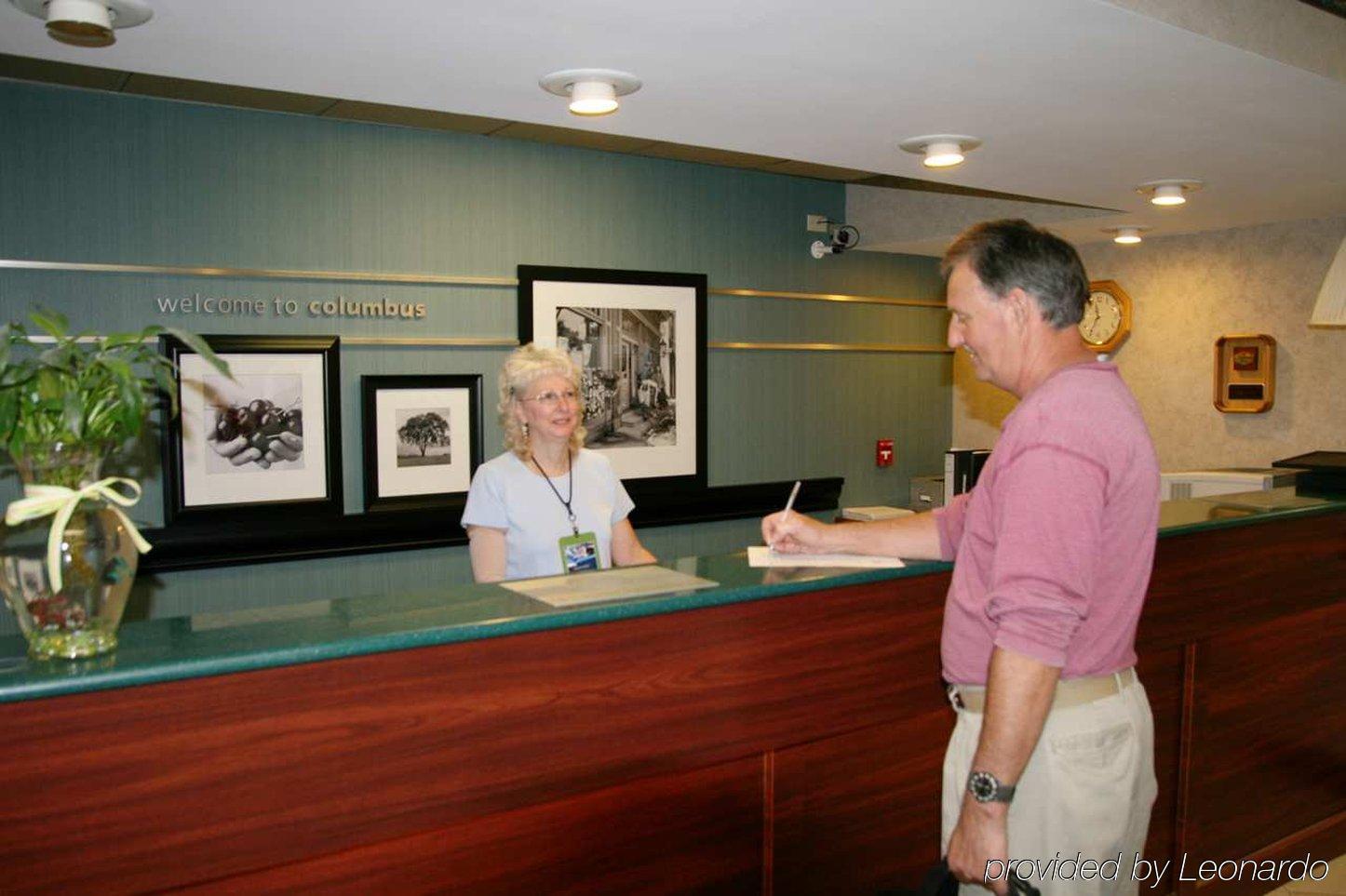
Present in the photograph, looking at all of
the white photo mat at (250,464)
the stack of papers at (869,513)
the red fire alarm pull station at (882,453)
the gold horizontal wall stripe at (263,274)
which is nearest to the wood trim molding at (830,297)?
the red fire alarm pull station at (882,453)

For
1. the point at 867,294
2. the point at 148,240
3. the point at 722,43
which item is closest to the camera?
the point at 722,43

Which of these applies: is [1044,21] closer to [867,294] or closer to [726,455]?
[726,455]

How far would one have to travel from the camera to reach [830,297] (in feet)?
18.5

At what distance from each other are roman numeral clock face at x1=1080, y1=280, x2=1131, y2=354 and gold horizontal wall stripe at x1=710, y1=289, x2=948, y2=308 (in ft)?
2.81

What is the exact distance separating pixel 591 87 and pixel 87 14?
1.08 metres

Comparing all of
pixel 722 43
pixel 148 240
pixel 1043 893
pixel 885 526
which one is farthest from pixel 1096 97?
pixel 148 240

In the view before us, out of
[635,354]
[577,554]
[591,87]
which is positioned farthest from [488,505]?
[635,354]

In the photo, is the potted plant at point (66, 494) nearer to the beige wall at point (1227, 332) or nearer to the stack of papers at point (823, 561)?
the stack of papers at point (823, 561)

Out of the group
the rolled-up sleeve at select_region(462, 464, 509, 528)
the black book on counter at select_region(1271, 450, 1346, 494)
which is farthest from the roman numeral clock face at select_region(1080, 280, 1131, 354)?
the rolled-up sleeve at select_region(462, 464, 509, 528)

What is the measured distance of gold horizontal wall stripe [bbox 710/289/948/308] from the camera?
5.29 meters

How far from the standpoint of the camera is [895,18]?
2.16 m

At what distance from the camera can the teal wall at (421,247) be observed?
12.0 feet

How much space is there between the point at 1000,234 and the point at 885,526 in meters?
0.80

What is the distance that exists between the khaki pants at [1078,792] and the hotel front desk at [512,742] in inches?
16.8
